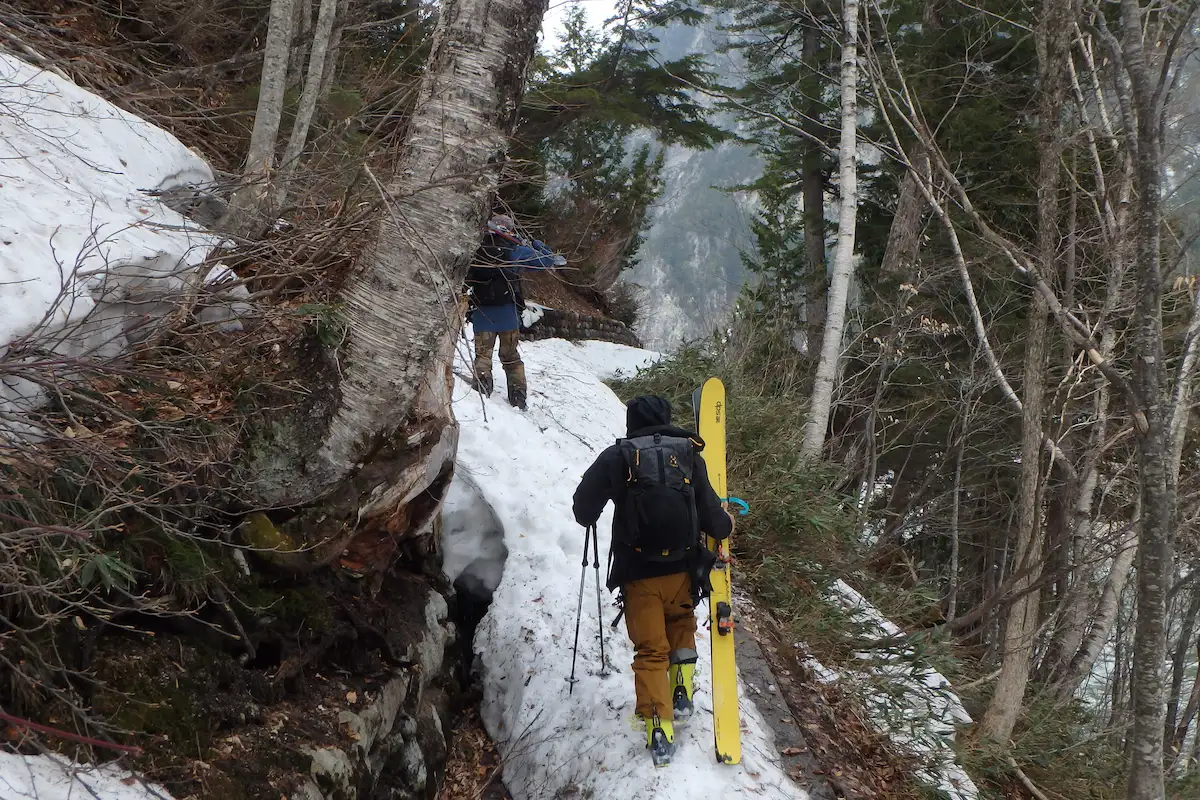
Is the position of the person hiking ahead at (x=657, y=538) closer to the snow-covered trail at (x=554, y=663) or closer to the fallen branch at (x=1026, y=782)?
the snow-covered trail at (x=554, y=663)

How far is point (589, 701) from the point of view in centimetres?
471

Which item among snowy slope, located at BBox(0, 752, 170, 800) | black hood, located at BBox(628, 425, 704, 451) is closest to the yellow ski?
black hood, located at BBox(628, 425, 704, 451)

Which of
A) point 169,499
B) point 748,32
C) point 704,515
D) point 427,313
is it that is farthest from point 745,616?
point 748,32

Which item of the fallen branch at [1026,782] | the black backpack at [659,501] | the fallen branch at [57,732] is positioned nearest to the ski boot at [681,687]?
the black backpack at [659,501]

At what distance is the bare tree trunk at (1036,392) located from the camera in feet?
22.4

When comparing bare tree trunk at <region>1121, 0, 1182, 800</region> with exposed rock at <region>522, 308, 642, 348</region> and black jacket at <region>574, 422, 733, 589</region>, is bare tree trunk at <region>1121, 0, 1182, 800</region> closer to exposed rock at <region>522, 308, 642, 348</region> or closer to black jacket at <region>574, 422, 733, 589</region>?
black jacket at <region>574, 422, 733, 589</region>

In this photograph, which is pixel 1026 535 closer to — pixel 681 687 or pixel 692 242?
pixel 681 687

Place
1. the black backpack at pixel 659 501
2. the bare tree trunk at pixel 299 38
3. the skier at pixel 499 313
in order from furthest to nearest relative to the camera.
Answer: the bare tree trunk at pixel 299 38 → the skier at pixel 499 313 → the black backpack at pixel 659 501

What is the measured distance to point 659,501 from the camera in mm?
3980

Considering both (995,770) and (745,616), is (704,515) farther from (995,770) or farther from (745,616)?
(995,770)

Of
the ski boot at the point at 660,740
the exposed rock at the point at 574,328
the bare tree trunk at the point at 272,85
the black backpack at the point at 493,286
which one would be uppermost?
the bare tree trunk at the point at 272,85

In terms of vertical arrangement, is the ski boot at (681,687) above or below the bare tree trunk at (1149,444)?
below

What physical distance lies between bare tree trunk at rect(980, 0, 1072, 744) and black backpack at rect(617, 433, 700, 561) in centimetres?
450

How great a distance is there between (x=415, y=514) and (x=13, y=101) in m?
3.06
